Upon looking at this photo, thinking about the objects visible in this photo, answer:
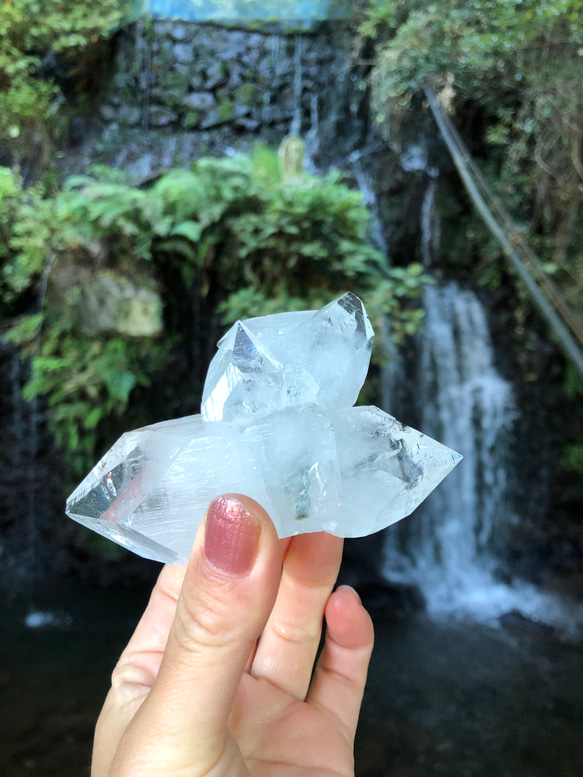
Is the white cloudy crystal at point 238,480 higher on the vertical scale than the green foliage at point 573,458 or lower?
higher

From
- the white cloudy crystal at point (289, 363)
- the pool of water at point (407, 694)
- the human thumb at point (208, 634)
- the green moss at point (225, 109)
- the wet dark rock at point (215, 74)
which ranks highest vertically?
the wet dark rock at point (215, 74)

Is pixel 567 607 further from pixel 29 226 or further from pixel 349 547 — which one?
pixel 29 226

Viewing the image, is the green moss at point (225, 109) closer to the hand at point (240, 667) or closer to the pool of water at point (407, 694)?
the pool of water at point (407, 694)

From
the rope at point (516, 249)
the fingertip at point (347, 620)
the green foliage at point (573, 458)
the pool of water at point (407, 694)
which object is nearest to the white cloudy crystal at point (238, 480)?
the fingertip at point (347, 620)

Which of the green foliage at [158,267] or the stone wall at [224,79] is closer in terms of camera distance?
the green foliage at [158,267]

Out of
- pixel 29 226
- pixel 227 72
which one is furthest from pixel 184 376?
pixel 227 72

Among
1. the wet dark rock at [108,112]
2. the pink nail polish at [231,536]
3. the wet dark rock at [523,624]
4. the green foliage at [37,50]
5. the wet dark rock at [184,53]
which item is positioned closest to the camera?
the pink nail polish at [231,536]

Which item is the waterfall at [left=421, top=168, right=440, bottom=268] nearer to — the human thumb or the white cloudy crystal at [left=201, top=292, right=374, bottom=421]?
the white cloudy crystal at [left=201, top=292, right=374, bottom=421]
